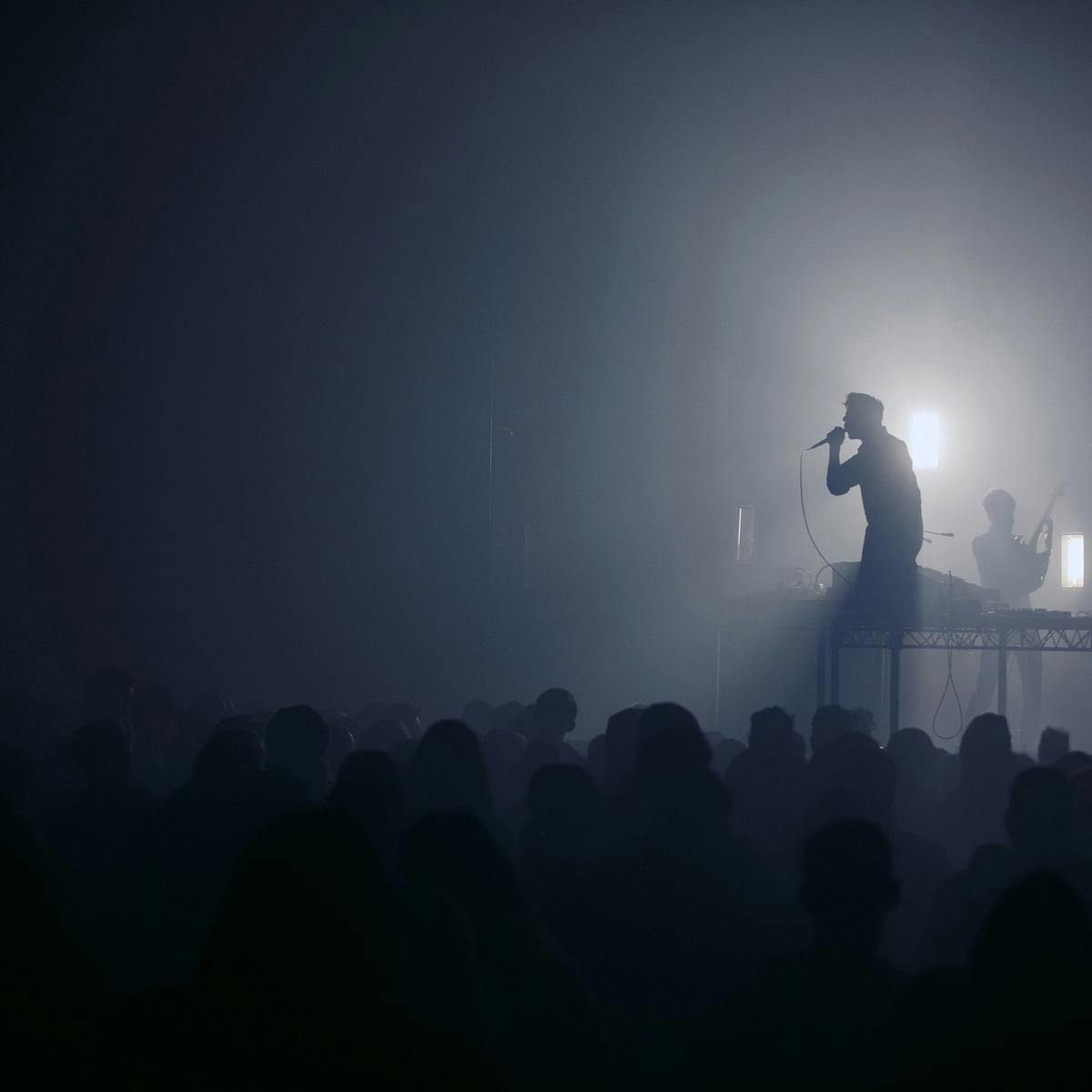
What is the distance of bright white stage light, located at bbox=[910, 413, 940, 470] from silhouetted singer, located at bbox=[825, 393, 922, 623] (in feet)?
17.6

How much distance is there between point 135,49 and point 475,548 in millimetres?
4824

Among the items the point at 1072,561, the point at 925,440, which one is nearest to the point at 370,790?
the point at 1072,561

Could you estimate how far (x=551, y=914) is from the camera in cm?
291

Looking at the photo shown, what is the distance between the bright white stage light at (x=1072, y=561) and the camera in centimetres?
1136

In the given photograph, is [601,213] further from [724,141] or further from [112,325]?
[112,325]

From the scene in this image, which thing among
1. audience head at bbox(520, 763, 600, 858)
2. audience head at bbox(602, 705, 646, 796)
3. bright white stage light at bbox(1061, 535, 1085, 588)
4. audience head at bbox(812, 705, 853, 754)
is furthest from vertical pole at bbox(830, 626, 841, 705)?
audience head at bbox(520, 763, 600, 858)

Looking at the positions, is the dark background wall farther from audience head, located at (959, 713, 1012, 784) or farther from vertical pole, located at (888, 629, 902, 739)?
audience head, located at (959, 713, 1012, 784)

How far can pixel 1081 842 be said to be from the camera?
339 cm

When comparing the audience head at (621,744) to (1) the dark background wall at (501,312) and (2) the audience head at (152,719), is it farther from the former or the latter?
(1) the dark background wall at (501,312)

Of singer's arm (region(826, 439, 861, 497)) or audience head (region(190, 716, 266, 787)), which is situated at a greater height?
singer's arm (region(826, 439, 861, 497))

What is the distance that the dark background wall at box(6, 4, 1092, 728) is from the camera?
11203 millimetres

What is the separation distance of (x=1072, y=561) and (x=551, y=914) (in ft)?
31.2

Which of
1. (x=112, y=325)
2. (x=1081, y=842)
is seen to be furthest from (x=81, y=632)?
(x=1081, y=842)

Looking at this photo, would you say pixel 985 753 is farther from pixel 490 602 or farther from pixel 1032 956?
pixel 490 602
